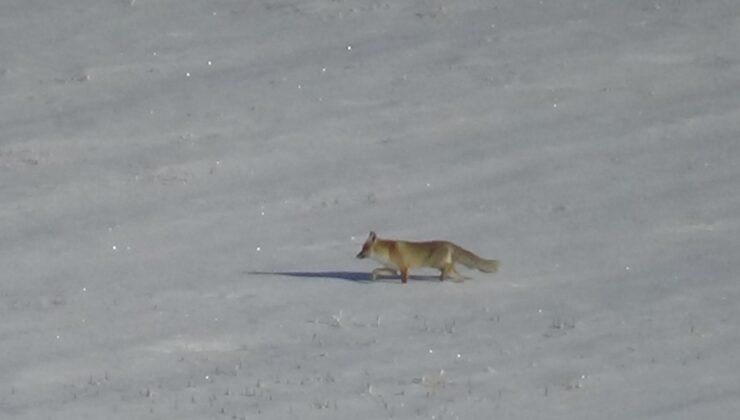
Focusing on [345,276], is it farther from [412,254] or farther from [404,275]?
[412,254]

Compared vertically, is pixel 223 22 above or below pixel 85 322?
above

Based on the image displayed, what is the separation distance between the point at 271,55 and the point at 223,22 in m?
1.78

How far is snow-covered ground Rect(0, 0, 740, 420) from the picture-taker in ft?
40.5

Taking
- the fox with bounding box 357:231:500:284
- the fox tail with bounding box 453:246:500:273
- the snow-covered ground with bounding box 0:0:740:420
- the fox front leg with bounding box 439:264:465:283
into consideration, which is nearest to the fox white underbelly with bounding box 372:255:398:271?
the fox with bounding box 357:231:500:284

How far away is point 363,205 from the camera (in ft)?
57.9

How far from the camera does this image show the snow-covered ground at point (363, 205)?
12344mm

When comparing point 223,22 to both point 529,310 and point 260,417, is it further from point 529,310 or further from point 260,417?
point 260,417

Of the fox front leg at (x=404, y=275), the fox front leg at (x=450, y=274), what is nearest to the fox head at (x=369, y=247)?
the fox front leg at (x=404, y=275)

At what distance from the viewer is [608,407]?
1156cm

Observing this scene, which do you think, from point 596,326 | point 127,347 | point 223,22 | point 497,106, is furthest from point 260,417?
point 223,22

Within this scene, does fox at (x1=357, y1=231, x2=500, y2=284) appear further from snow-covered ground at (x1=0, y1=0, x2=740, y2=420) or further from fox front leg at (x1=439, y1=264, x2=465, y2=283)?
snow-covered ground at (x1=0, y1=0, x2=740, y2=420)

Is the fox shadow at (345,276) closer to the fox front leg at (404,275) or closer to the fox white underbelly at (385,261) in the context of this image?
the fox front leg at (404,275)

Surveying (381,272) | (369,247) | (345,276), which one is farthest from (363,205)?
(369,247)

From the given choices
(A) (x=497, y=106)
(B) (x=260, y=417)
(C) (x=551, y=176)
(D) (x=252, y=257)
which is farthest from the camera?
(A) (x=497, y=106)
